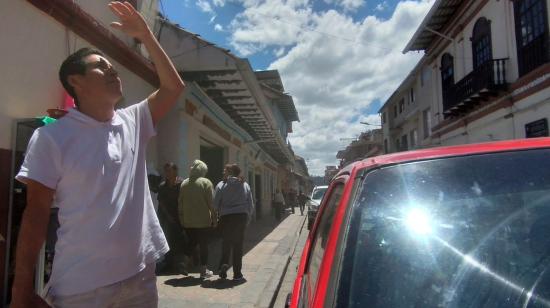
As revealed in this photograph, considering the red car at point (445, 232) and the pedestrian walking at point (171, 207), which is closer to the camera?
the red car at point (445, 232)

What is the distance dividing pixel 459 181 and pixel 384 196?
0.97ft

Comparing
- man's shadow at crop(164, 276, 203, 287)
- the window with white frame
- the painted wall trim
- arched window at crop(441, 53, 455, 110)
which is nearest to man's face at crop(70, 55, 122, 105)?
the painted wall trim

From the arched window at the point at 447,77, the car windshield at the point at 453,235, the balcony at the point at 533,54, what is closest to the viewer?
the car windshield at the point at 453,235

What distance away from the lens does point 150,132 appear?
89.4 inches

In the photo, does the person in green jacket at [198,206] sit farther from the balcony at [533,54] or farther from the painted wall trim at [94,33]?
the balcony at [533,54]

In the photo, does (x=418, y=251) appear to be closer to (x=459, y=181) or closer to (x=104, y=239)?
(x=459, y=181)

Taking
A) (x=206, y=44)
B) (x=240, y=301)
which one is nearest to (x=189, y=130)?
(x=206, y=44)

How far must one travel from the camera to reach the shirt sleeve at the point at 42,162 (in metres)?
1.71

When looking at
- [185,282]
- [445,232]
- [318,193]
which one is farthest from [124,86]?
[318,193]

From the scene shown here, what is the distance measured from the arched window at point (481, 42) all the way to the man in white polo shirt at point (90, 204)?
1561 cm

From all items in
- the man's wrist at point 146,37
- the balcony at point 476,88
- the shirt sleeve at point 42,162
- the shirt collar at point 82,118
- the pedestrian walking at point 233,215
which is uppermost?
the balcony at point 476,88

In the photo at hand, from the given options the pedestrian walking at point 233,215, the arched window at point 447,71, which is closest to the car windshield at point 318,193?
the arched window at point 447,71

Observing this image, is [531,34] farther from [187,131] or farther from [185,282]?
[185,282]

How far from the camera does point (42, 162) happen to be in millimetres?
1729
